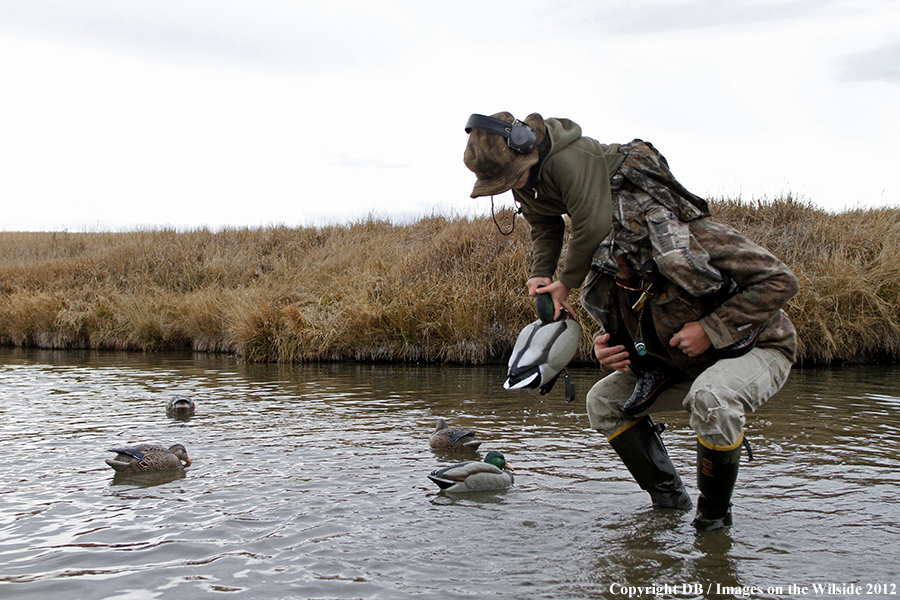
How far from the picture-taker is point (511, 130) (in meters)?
3.18

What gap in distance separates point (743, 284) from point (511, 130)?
128 centimetres

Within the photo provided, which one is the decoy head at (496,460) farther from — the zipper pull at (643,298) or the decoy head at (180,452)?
the decoy head at (180,452)

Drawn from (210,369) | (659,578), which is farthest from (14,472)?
(210,369)

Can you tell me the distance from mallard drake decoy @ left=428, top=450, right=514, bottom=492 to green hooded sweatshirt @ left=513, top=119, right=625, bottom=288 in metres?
1.69

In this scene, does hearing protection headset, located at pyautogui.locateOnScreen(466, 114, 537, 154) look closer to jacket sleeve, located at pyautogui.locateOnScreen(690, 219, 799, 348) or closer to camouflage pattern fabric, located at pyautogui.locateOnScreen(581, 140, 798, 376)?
camouflage pattern fabric, located at pyautogui.locateOnScreen(581, 140, 798, 376)

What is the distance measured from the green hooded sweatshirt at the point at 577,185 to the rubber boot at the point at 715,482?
3.34 ft

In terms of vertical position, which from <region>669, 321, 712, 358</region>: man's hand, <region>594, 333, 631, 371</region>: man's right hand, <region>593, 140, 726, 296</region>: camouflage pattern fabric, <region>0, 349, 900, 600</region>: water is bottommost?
<region>0, 349, 900, 600</region>: water

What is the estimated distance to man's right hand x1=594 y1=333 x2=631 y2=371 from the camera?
3.72 metres

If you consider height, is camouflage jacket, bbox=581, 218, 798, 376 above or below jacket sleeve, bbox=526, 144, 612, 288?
below

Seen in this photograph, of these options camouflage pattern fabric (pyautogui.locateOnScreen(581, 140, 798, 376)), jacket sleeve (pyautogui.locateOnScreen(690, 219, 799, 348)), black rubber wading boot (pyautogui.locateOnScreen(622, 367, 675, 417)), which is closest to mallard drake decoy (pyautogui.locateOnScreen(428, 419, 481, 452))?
black rubber wading boot (pyautogui.locateOnScreen(622, 367, 675, 417))

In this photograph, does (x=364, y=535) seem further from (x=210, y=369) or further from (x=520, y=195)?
(x=210, y=369)

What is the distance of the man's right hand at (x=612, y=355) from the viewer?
12.2 ft

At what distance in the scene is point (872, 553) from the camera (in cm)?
334

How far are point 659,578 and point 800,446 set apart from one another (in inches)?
128
